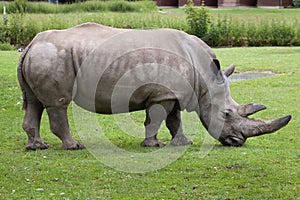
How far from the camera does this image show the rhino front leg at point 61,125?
9.07 metres

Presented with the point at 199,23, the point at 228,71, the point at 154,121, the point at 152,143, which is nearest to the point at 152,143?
the point at 152,143

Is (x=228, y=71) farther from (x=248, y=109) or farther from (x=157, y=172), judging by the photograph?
(x=157, y=172)

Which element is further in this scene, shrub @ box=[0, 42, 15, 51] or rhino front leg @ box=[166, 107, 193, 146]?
shrub @ box=[0, 42, 15, 51]

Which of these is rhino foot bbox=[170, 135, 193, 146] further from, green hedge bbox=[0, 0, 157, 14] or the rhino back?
green hedge bbox=[0, 0, 157, 14]

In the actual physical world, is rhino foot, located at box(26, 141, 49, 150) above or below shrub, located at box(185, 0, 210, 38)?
above

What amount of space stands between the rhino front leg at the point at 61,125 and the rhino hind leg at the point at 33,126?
0.33m

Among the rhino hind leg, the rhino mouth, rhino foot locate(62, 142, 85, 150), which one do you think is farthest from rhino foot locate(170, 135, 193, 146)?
the rhino hind leg

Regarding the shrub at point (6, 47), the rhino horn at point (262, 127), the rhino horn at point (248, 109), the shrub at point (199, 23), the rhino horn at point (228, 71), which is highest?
the rhino horn at point (228, 71)

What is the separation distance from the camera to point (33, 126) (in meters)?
9.36

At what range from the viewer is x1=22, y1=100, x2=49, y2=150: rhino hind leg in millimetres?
9344

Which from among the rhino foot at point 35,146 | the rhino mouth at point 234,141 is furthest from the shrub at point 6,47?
the rhino mouth at point 234,141

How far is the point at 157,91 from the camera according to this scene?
9078 mm

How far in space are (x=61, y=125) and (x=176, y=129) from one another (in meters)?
1.68

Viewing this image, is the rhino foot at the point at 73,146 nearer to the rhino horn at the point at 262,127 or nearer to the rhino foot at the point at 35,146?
the rhino foot at the point at 35,146
